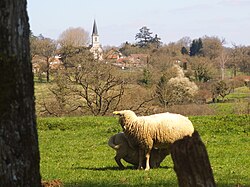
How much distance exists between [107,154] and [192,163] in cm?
1484

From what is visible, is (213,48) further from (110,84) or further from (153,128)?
(153,128)

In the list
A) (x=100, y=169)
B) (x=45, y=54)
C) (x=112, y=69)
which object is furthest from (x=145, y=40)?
(x=100, y=169)

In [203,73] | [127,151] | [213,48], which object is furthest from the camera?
[213,48]

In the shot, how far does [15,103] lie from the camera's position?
3994 millimetres

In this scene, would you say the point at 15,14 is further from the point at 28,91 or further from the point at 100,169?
the point at 100,169

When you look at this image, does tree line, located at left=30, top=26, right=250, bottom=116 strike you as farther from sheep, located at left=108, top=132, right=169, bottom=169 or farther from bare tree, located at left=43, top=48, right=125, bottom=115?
sheep, located at left=108, top=132, right=169, bottom=169

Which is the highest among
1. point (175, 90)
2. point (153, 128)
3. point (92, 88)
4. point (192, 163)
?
point (192, 163)

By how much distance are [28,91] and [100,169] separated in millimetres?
10679

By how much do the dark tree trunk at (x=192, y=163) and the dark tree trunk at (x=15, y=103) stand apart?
110 centimetres

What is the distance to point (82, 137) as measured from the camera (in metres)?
23.8

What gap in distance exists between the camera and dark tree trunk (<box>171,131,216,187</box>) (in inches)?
148

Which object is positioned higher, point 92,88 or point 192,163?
point 192,163

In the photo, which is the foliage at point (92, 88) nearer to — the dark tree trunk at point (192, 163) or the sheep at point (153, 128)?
the sheep at point (153, 128)

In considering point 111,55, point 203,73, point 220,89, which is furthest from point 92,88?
point 203,73
